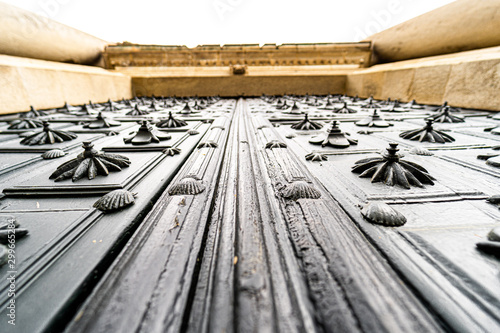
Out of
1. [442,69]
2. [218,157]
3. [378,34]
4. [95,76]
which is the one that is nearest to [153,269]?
[218,157]

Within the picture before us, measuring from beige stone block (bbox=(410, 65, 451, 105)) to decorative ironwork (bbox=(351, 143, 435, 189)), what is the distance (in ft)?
11.4

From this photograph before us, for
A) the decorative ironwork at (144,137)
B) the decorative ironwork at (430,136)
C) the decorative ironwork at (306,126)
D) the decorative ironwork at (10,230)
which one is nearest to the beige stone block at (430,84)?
the decorative ironwork at (430,136)

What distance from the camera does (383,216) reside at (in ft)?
2.38

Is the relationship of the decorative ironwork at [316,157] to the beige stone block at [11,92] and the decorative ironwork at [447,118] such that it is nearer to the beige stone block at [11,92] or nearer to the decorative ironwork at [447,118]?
the decorative ironwork at [447,118]

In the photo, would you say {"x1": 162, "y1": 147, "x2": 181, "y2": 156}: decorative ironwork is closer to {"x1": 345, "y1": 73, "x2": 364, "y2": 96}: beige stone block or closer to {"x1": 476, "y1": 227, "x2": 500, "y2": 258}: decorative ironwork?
{"x1": 476, "y1": 227, "x2": 500, "y2": 258}: decorative ironwork

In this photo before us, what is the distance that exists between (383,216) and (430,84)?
4.20 m

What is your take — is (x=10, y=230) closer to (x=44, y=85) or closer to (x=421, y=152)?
(x=421, y=152)

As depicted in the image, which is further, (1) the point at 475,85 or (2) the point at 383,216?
(1) the point at 475,85

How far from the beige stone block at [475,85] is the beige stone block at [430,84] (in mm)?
107

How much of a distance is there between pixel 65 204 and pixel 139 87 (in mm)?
6215

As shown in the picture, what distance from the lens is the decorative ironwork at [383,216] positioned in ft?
2.35

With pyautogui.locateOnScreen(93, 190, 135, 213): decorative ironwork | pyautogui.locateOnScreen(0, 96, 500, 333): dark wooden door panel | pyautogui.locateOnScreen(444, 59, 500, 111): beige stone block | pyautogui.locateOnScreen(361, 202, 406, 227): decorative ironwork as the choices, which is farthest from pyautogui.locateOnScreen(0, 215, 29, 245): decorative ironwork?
pyautogui.locateOnScreen(444, 59, 500, 111): beige stone block

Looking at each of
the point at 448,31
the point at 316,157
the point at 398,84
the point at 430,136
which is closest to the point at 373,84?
the point at 398,84

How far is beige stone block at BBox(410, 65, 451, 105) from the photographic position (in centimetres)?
342
